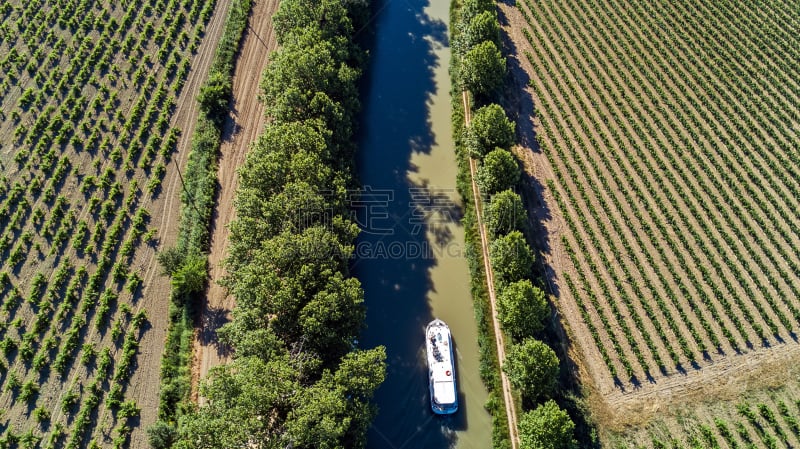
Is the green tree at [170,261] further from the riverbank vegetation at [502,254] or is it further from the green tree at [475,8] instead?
the green tree at [475,8]

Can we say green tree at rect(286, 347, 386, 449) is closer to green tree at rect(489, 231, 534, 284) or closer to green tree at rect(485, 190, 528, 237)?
green tree at rect(489, 231, 534, 284)

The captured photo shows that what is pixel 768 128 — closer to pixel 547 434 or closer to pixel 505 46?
pixel 505 46

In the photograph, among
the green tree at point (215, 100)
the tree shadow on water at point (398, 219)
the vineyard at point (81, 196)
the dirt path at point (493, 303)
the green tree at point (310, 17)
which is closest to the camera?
the vineyard at point (81, 196)

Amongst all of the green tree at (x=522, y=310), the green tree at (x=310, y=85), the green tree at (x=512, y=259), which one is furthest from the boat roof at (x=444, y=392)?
the green tree at (x=310, y=85)

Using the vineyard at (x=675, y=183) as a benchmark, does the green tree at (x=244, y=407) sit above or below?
below

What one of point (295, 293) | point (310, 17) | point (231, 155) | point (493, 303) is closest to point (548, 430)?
point (493, 303)

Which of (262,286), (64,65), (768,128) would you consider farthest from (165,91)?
(768,128)

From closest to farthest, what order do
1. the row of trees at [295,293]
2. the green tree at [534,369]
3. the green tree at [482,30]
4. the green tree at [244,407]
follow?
the green tree at [244,407], the row of trees at [295,293], the green tree at [534,369], the green tree at [482,30]
